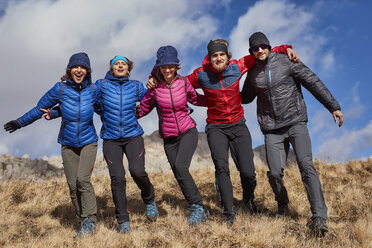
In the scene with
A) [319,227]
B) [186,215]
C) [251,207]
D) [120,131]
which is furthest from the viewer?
[186,215]

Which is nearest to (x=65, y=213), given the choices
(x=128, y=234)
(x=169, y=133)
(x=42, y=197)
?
(x=42, y=197)

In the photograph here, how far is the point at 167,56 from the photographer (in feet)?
17.4

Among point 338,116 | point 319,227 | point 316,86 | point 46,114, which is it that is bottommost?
point 319,227

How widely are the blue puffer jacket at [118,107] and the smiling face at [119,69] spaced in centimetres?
8

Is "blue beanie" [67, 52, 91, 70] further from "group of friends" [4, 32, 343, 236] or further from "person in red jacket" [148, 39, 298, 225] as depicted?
"person in red jacket" [148, 39, 298, 225]

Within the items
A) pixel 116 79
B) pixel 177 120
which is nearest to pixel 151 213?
pixel 177 120

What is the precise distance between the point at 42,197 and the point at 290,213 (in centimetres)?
602

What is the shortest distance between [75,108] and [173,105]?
1.79 metres

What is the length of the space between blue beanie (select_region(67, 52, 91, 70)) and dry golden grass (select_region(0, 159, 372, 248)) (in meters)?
2.93

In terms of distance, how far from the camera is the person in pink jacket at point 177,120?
526 centimetres

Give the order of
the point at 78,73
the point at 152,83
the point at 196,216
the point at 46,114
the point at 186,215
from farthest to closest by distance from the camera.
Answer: the point at 186,215 → the point at 46,114 → the point at 78,73 → the point at 152,83 → the point at 196,216

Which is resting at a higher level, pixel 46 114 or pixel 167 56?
pixel 167 56

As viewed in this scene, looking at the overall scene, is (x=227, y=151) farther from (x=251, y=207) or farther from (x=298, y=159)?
(x=251, y=207)

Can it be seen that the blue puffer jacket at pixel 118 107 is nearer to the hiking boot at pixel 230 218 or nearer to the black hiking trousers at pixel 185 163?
the black hiking trousers at pixel 185 163
